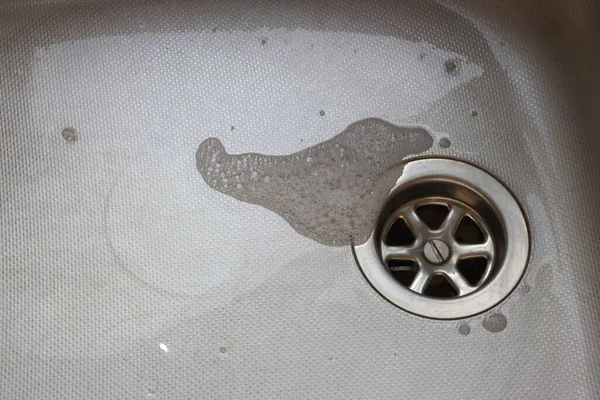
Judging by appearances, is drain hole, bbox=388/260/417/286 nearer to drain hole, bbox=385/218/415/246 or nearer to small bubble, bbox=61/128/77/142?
drain hole, bbox=385/218/415/246

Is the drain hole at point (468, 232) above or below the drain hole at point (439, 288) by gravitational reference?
above

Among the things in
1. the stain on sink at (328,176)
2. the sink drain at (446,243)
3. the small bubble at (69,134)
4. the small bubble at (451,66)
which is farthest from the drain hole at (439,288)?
the small bubble at (69,134)

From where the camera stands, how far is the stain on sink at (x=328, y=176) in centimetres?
82

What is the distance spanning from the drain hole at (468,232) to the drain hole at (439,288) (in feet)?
0.17

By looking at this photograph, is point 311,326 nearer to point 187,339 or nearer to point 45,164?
point 187,339

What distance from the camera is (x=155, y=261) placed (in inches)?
31.7

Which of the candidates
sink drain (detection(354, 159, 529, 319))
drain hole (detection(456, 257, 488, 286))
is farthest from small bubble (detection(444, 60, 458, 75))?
drain hole (detection(456, 257, 488, 286))

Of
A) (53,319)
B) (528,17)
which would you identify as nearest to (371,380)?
(53,319)

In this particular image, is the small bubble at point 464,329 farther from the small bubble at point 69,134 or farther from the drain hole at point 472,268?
the small bubble at point 69,134

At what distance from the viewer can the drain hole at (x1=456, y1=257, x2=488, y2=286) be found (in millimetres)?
841

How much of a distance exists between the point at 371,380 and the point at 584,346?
0.75 feet

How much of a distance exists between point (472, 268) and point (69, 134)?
1.61 ft

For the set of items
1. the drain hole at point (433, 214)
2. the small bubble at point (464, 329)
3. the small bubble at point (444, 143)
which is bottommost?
the small bubble at point (464, 329)

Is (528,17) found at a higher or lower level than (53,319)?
higher
